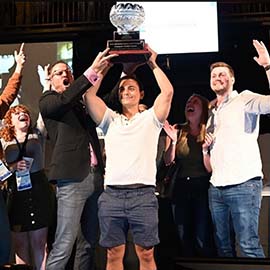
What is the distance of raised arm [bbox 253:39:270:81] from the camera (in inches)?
132

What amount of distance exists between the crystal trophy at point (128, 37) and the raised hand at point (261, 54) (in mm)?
785

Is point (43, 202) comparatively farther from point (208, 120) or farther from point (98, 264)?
point (208, 120)

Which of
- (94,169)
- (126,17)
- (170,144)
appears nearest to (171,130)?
(170,144)

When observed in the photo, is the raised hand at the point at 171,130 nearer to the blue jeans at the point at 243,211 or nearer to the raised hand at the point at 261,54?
the blue jeans at the point at 243,211

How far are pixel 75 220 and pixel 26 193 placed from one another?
0.43m

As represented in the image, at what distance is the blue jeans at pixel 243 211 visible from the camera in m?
3.11

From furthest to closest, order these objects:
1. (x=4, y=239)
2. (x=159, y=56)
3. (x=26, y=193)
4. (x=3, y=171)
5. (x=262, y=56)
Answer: (x=159, y=56) → (x=262, y=56) → (x=26, y=193) → (x=3, y=171) → (x=4, y=239)

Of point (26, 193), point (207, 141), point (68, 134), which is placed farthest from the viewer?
point (207, 141)

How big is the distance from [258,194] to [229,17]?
4.50 feet

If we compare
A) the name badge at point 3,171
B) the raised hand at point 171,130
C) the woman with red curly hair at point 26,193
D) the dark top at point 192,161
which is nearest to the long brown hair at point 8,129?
the woman with red curly hair at point 26,193

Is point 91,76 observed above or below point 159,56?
below

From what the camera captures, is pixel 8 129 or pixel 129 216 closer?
pixel 129 216

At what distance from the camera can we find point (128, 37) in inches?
120

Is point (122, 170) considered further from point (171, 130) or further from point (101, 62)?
point (171, 130)
